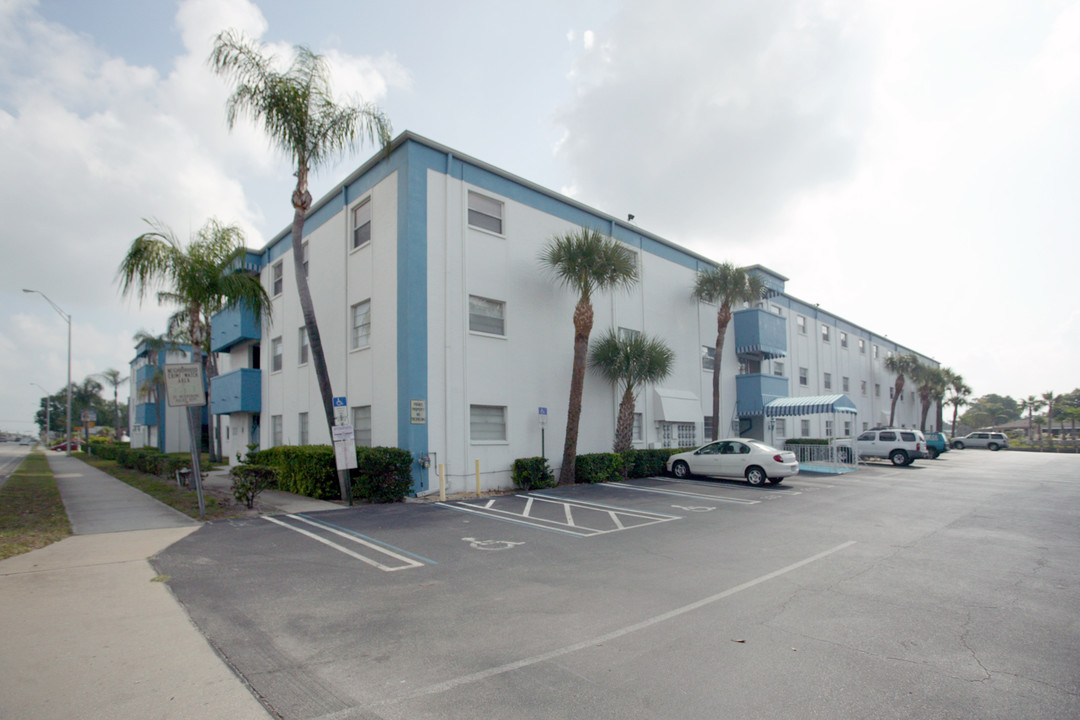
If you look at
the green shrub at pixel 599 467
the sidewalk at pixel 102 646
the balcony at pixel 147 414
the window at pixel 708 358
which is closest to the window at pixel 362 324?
the green shrub at pixel 599 467

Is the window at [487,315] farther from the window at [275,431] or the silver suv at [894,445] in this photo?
the silver suv at [894,445]

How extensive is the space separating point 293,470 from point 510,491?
19.7 feet

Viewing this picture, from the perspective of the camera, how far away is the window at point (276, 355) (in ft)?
76.7

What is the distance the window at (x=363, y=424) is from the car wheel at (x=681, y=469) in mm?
10490

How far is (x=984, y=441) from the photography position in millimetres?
49344

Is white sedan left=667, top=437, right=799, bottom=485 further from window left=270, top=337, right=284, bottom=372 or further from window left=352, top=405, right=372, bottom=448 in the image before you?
window left=270, top=337, right=284, bottom=372

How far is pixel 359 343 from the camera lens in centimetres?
1784

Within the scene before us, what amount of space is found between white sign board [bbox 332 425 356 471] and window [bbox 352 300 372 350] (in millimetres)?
4075

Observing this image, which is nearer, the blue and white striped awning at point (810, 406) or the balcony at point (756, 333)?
the blue and white striped awning at point (810, 406)

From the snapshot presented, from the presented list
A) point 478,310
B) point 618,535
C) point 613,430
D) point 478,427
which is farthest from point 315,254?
point 618,535

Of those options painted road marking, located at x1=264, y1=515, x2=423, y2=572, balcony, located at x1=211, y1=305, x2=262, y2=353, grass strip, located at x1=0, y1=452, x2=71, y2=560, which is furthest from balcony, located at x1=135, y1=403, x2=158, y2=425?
painted road marking, located at x1=264, y1=515, x2=423, y2=572

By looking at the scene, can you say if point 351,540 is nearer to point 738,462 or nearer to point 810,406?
point 738,462

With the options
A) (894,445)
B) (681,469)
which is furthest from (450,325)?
(894,445)

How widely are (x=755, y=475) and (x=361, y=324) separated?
511 inches
